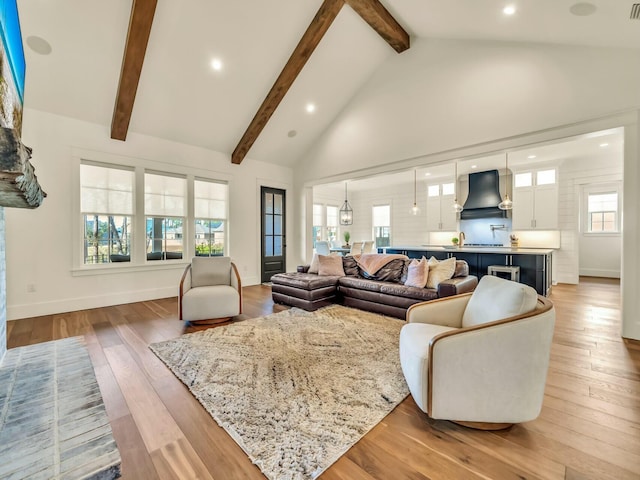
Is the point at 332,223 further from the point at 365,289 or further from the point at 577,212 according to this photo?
the point at 577,212

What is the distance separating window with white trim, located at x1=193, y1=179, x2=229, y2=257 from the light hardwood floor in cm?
334

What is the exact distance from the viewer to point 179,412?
1.87 m

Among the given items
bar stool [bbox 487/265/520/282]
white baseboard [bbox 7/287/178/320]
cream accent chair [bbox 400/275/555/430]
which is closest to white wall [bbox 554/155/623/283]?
bar stool [bbox 487/265/520/282]

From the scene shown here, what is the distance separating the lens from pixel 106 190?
4770 mm

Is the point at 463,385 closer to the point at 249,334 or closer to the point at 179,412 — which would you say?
the point at 179,412

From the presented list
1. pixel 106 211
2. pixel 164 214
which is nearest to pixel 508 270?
pixel 164 214

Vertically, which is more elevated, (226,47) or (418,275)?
(226,47)

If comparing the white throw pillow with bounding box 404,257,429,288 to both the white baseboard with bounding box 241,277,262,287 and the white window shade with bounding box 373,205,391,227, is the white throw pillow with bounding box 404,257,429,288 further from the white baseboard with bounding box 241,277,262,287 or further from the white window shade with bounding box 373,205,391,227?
the white window shade with bounding box 373,205,391,227

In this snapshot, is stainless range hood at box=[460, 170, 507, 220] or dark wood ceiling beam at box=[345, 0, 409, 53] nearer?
dark wood ceiling beam at box=[345, 0, 409, 53]

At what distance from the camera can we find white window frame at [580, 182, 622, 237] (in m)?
6.81

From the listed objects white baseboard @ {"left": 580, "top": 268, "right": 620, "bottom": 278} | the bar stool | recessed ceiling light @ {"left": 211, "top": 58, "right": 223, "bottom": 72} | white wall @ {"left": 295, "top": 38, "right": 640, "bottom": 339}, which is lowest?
white baseboard @ {"left": 580, "top": 268, "right": 620, "bottom": 278}

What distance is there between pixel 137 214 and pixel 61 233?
3.49 ft

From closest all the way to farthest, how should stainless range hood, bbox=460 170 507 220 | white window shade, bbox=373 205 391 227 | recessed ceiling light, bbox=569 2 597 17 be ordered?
recessed ceiling light, bbox=569 2 597 17 < stainless range hood, bbox=460 170 507 220 < white window shade, bbox=373 205 391 227

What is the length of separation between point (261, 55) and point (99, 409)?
4911 mm
